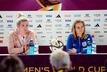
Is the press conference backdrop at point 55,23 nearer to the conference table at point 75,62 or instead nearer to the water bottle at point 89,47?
the water bottle at point 89,47

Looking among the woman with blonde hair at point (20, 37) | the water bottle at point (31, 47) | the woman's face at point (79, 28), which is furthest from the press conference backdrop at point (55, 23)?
the water bottle at point (31, 47)

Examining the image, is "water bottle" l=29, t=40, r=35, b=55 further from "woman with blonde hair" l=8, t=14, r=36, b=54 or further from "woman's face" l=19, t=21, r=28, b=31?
"woman's face" l=19, t=21, r=28, b=31

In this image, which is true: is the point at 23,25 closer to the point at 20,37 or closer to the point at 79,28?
the point at 20,37

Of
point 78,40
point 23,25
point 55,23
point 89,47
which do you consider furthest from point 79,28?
point 55,23

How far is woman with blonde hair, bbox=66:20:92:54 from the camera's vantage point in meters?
5.68

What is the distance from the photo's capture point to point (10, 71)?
6.91 ft

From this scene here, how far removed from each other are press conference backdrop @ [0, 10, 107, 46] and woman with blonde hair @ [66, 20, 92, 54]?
1.55 meters

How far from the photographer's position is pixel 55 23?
7.52 meters

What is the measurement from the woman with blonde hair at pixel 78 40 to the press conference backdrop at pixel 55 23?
1.55 meters

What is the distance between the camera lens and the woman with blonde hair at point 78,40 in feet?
18.6

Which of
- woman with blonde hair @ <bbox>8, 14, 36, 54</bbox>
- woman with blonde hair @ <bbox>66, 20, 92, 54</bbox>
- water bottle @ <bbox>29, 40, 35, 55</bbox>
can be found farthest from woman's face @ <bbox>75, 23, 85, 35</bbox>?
water bottle @ <bbox>29, 40, 35, 55</bbox>

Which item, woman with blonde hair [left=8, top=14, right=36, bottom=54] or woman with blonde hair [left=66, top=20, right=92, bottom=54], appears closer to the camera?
woman with blonde hair [left=8, top=14, right=36, bottom=54]

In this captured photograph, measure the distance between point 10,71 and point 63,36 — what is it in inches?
214

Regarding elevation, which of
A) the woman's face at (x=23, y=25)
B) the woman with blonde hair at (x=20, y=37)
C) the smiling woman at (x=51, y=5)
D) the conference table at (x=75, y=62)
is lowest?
the conference table at (x=75, y=62)
